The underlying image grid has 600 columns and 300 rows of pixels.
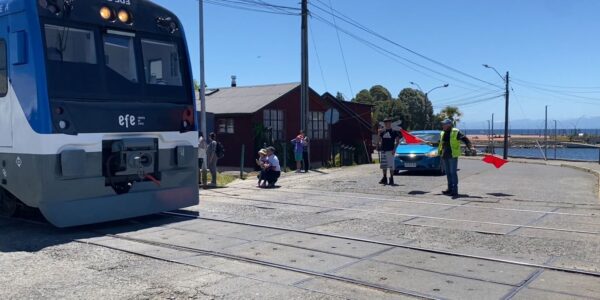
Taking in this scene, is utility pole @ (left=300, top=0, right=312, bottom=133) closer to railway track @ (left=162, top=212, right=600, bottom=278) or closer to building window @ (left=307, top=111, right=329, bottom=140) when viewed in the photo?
building window @ (left=307, top=111, right=329, bottom=140)

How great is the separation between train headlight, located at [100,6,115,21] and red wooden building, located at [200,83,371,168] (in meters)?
15.8

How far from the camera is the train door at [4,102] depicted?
795 centimetres

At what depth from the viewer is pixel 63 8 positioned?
7773 millimetres

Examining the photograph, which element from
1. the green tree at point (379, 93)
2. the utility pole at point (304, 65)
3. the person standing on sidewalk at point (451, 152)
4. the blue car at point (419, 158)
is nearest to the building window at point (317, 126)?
the utility pole at point (304, 65)

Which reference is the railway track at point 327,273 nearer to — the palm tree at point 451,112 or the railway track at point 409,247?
the railway track at point 409,247

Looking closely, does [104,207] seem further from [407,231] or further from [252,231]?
[407,231]

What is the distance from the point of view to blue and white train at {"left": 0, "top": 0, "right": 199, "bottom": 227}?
7535mm

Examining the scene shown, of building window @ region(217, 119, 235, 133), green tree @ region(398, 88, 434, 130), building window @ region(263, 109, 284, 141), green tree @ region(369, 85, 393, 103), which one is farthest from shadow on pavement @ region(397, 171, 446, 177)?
green tree @ region(369, 85, 393, 103)

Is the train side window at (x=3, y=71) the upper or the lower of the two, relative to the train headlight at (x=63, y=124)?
upper

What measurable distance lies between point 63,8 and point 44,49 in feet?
2.23

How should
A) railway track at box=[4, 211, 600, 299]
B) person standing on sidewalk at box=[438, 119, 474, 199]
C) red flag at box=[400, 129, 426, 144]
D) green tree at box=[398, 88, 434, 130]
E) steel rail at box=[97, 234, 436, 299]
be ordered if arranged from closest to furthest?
1. steel rail at box=[97, 234, 436, 299]
2. railway track at box=[4, 211, 600, 299]
3. person standing on sidewalk at box=[438, 119, 474, 199]
4. red flag at box=[400, 129, 426, 144]
5. green tree at box=[398, 88, 434, 130]

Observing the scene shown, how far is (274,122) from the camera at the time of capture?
26.7 m

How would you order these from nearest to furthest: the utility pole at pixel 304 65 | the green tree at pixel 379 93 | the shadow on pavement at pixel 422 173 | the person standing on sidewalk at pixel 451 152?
1. the person standing on sidewalk at pixel 451 152
2. the shadow on pavement at pixel 422 173
3. the utility pole at pixel 304 65
4. the green tree at pixel 379 93

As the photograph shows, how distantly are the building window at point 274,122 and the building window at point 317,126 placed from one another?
217 cm
